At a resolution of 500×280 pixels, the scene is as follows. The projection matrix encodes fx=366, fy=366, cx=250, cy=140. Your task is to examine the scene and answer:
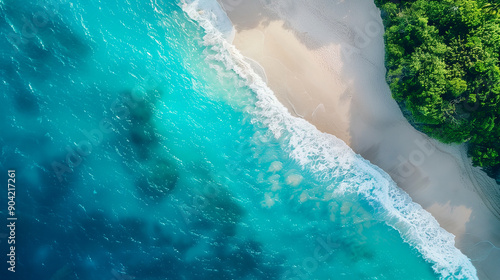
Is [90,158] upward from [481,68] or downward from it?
downward

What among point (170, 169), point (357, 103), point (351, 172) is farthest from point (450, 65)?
point (170, 169)

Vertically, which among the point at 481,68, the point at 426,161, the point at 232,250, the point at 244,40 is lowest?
the point at 232,250

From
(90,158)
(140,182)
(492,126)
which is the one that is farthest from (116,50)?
(492,126)

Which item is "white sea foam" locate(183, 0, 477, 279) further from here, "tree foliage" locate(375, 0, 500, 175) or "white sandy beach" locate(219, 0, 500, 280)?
"tree foliage" locate(375, 0, 500, 175)

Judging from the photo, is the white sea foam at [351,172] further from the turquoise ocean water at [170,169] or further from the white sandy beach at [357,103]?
the white sandy beach at [357,103]

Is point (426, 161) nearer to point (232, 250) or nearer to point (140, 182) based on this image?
point (232, 250)

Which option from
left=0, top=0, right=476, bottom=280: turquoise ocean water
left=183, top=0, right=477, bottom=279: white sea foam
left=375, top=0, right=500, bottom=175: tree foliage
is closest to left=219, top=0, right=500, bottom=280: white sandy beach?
left=183, top=0, right=477, bottom=279: white sea foam

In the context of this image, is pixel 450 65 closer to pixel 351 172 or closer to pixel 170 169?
pixel 351 172

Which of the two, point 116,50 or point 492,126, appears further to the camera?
point 116,50
